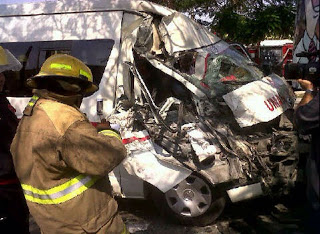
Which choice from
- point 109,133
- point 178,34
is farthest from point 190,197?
point 109,133

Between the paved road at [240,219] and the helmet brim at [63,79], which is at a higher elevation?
the helmet brim at [63,79]

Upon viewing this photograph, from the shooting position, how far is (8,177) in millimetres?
2439

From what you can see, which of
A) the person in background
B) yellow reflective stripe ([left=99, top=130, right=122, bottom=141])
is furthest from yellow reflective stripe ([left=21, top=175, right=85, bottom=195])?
the person in background

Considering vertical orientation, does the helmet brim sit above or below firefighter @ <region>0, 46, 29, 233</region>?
above

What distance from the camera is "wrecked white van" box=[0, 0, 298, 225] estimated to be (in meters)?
3.71

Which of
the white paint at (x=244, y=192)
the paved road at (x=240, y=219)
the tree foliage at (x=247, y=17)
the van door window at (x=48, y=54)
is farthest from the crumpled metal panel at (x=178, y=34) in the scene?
the tree foliage at (x=247, y=17)

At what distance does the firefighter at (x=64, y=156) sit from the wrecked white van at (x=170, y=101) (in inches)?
70.1

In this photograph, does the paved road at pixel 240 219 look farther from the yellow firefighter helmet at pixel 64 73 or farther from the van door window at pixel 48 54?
→ the yellow firefighter helmet at pixel 64 73

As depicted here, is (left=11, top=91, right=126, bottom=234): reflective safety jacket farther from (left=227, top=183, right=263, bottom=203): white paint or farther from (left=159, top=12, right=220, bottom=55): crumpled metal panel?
(left=159, top=12, right=220, bottom=55): crumpled metal panel

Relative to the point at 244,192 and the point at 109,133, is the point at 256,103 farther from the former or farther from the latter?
the point at 109,133

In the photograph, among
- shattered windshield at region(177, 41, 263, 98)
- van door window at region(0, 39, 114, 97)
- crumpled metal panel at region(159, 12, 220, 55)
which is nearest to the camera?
shattered windshield at region(177, 41, 263, 98)

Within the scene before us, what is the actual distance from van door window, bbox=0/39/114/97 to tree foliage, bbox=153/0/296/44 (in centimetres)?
676

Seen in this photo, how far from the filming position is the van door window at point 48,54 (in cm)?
432

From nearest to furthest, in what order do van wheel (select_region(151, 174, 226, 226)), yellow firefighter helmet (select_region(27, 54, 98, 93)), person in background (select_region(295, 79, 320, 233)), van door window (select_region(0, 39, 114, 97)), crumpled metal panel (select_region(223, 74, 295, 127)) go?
person in background (select_region(295, 79, 320, 233))
yellow firefighter helmet (select_region(27, 54, 98, 93))
crumpled metal panel (select_region(223, 74, 295, 127))
van wheel (select_region(151, 174, 226, 226))
van door window (select_region(0, 39, 114, 97))
